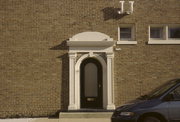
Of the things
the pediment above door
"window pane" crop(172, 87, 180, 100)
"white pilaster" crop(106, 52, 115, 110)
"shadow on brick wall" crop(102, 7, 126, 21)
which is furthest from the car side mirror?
"shadow on brick wall" crop(102, 7, 126, 21)

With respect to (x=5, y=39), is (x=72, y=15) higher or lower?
higher

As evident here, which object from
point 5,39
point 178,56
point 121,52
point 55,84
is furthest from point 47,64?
point 178,56

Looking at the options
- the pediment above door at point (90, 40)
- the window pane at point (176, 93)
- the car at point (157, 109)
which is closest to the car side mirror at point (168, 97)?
the car at point (157, 109)

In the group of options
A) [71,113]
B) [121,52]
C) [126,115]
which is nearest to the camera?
[126,115]

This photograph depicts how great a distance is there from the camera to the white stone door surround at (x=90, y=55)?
1439 cm

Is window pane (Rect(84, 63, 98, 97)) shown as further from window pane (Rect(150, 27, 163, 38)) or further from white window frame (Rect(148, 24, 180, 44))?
window pane (Rect(150, 27, 163, 38))

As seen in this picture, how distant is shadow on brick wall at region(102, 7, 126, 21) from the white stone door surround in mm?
838

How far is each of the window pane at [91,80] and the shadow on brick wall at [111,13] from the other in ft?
7.10

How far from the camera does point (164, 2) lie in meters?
15.0

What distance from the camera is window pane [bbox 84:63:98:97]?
14.8m

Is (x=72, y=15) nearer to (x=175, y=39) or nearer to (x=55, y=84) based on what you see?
(x=55, y=84)

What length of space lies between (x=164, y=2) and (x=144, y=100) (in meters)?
6.48

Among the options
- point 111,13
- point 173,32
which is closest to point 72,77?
point 111,13

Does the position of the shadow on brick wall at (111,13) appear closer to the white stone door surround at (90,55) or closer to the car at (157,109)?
the white stone door surround at (90,55)
